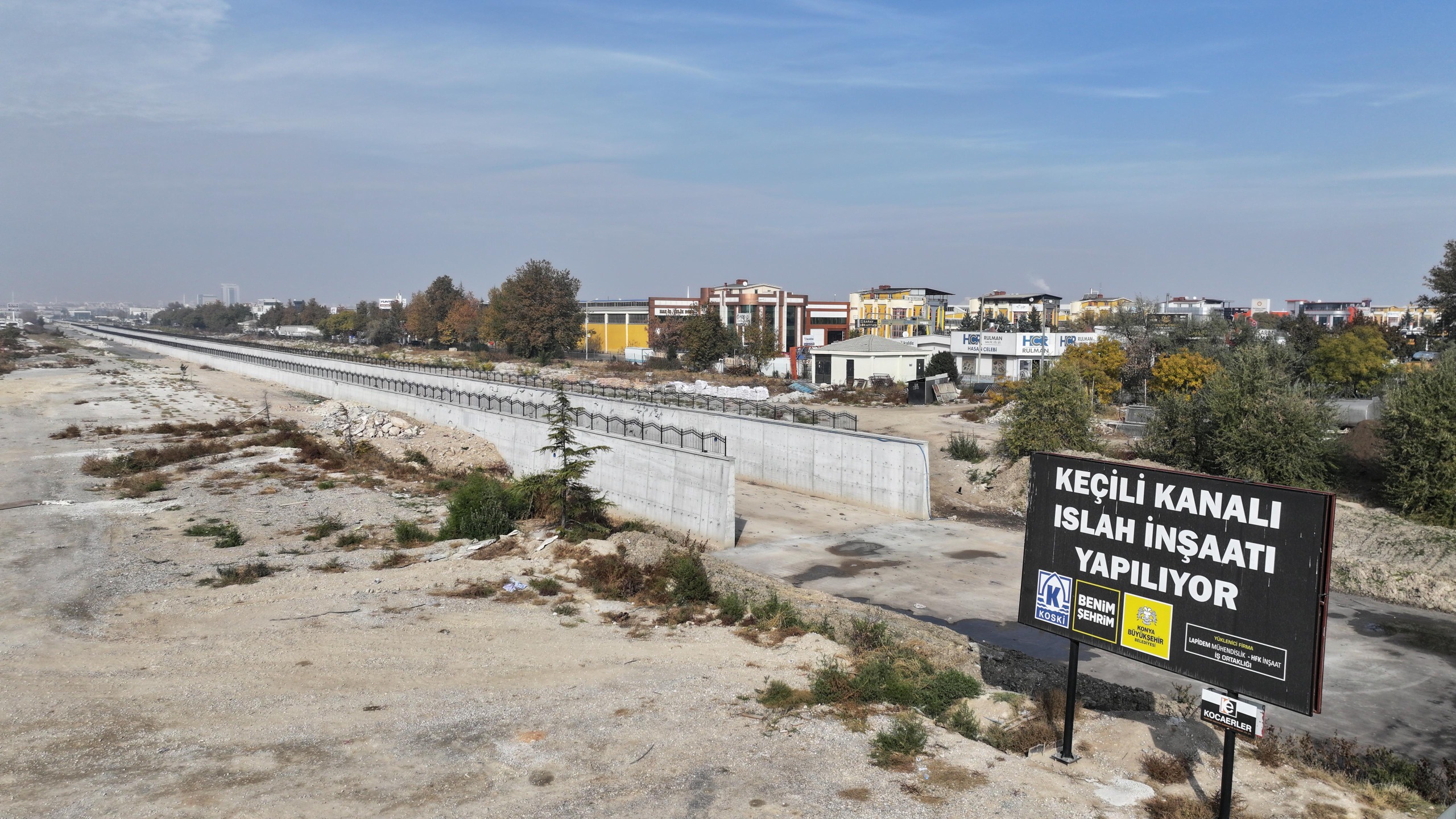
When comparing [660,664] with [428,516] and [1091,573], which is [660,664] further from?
[428,516]

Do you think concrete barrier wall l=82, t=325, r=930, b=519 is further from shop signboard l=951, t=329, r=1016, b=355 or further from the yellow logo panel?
shop signboard l=951, t=329, r=1016, b=355

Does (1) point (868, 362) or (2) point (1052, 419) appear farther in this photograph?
(1) point (868, 362)

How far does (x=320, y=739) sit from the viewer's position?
10461 mm

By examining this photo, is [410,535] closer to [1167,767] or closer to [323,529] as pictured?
[323,529]

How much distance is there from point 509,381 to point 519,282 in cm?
3858

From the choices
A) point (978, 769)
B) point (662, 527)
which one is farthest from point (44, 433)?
point (978, 769)

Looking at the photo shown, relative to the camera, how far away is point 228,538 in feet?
69.2

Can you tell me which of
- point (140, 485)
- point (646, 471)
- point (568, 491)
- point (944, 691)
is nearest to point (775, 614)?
point (944, 691)

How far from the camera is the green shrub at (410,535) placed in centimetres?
2100

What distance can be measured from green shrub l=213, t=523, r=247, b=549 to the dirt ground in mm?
776

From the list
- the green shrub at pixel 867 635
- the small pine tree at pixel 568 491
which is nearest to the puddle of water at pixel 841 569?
the green shrub at pixel 867 635

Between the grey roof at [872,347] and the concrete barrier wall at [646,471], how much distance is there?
3325 centimetres

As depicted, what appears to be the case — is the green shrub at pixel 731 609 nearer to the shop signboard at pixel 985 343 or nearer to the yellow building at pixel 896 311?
the shop signboard at pixel 985 343

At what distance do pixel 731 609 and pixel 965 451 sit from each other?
62.7ft
